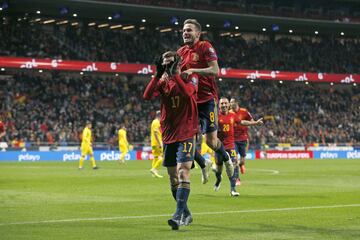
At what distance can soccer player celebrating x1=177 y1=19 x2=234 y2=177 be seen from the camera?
1200 centimetres

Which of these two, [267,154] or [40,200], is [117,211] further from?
[267,154]

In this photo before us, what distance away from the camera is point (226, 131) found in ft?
65.7

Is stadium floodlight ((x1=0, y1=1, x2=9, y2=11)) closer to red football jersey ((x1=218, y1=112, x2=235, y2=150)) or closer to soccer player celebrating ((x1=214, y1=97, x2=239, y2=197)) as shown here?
soccer player celebrating ((x1=214, y1=97, x2=239, y2=197))

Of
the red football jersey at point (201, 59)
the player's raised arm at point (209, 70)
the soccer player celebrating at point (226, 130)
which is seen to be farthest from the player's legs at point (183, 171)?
the soccer player celebrating at point (226, 130)

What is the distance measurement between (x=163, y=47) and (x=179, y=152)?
179ft

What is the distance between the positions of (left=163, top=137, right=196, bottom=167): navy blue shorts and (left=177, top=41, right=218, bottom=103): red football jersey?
1606 millimetres

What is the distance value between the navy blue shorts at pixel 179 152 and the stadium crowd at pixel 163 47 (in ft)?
148

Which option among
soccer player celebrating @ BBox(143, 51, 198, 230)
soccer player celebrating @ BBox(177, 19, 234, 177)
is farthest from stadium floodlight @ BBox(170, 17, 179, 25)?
soccer player celebrating @ BBox(143, 51, 198, 230)

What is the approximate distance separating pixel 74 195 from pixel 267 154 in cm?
4137

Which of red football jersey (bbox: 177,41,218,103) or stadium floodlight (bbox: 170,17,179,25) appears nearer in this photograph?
red football jersey (bbox: 177,41,218,103)

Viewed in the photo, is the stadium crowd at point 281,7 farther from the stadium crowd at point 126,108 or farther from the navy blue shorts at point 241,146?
the navy blue shorts at point 241,146

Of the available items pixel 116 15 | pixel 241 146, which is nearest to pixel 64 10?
pixel 116 15

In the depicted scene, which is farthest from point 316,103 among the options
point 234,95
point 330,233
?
point 330,233

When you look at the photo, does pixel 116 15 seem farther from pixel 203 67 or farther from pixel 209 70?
pixel 209 70
